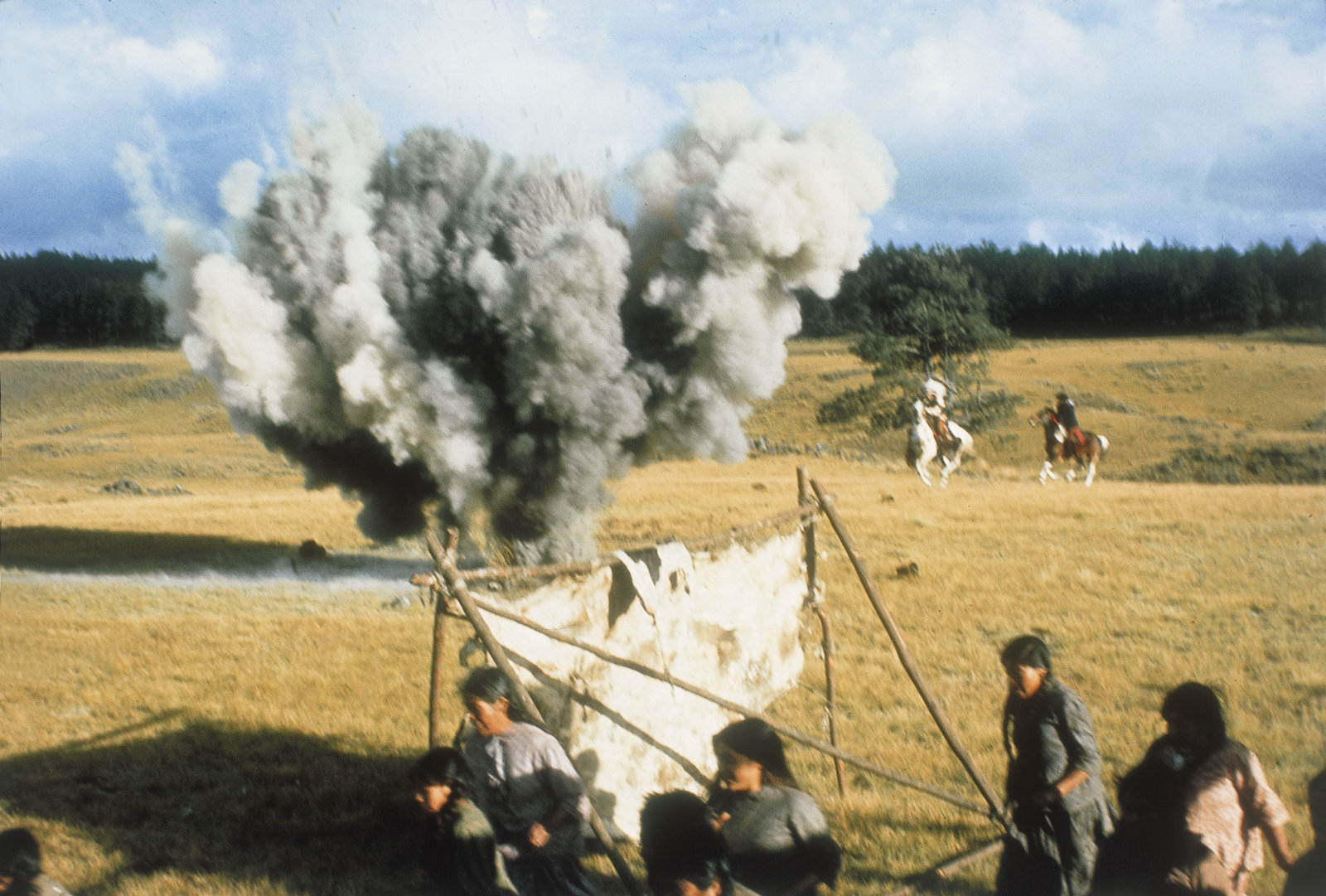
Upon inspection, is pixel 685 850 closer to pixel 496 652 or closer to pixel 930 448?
→ pixel 496 652

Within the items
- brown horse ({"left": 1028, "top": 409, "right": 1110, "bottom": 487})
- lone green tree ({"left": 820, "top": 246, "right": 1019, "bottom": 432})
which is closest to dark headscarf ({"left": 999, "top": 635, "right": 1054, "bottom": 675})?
lone green tree ({"left": 820, "top": 246, "right": 1019, "bottom": 432})

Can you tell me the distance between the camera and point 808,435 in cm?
1609

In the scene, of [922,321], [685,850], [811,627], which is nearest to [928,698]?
[685,850]

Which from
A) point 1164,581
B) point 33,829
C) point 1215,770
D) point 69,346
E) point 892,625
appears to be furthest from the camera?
point 69,346

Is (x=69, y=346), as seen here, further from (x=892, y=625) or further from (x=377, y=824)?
(x=892, y=625)

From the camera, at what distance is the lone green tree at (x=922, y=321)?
27.9 ft

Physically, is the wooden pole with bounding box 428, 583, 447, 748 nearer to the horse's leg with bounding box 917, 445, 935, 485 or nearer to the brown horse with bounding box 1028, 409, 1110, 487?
the horse's leg with bounding box 917, 445, 935, 485

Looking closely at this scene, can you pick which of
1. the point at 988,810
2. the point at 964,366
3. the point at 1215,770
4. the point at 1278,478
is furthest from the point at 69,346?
the point at 1278,478

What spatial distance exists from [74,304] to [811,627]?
10338 millimetres

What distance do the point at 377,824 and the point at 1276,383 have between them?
1285 cm

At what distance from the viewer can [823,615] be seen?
539 cm

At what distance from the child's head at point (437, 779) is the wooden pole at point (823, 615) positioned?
2.56 m

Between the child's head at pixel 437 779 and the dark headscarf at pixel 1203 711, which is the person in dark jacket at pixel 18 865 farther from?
the dark headscarf at pixel 1203 711

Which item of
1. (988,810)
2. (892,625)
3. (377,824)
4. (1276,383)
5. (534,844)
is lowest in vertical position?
(377,824)
